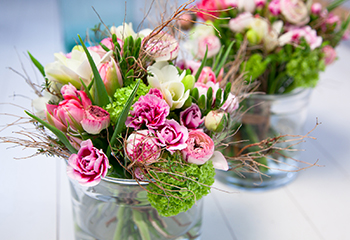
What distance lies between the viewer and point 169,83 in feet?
1.23

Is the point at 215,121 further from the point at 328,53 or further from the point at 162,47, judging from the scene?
→ the point at 328,53

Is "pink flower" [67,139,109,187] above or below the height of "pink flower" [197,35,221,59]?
below

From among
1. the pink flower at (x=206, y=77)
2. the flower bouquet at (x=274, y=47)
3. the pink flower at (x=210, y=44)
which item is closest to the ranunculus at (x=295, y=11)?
the flower bouquet at (x=274, y=47)

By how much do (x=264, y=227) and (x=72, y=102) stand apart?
0.46 metres

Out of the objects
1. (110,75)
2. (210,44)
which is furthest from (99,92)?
(210,44)

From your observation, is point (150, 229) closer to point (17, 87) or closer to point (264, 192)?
point (264, 192)

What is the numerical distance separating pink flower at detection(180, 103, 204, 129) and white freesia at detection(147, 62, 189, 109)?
15mm

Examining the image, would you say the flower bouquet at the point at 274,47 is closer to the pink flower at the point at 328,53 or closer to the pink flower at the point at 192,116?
the pink flower at the point at 328,53

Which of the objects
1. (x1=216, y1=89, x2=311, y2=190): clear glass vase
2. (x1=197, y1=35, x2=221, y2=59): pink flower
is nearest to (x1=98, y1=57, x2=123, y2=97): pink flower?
(x1=197, y1=35, x2=221, y2=59): pink flower

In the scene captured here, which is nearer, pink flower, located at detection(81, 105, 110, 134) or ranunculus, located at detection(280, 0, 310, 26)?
pink flower, located at detection(81, 105, 110, 134)

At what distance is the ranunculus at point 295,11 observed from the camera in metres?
0.62

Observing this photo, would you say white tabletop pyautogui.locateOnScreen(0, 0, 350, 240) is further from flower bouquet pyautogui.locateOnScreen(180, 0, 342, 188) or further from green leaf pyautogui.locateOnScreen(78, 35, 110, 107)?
green leaf pyautogui.locateOnScreen(78, 35, 110, 107)

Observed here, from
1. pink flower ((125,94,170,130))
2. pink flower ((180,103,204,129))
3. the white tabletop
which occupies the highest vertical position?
pink flower ((125,94,170,130))

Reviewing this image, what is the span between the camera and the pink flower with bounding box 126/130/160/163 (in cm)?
34
